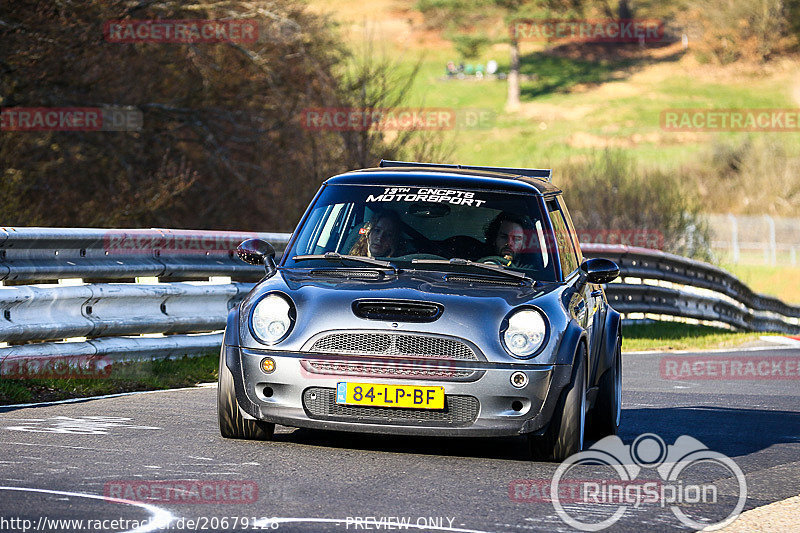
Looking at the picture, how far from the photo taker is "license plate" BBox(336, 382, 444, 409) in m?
7.03

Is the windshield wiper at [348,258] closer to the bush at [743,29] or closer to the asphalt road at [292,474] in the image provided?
the asphalt road at [292,474]

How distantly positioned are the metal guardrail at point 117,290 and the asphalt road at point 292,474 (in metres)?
0.76

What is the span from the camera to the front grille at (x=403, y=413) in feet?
23.2

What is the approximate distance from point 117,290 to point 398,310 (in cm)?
382

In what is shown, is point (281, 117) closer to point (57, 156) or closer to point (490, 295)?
point (57, 156)

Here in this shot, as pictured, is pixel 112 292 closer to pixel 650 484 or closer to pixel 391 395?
pixel 391 395

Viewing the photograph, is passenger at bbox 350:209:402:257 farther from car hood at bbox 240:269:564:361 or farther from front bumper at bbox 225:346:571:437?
front bumper at bbox 225:346:571:437

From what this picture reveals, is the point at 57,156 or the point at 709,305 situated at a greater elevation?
the point at 57,156

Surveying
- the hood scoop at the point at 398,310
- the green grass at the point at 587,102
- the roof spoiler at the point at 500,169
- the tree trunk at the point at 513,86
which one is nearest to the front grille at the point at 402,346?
the hood scoop at the point at 398,310

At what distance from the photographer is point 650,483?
6789 millimetres

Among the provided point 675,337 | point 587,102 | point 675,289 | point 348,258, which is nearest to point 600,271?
point 348,258

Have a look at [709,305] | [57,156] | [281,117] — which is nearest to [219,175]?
[281,117]

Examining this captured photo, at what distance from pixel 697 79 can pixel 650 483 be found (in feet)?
305

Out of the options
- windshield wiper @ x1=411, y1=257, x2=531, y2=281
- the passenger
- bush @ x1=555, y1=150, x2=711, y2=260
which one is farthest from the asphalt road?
bush @ x1=555, y1=150, x2=711, y2=260
